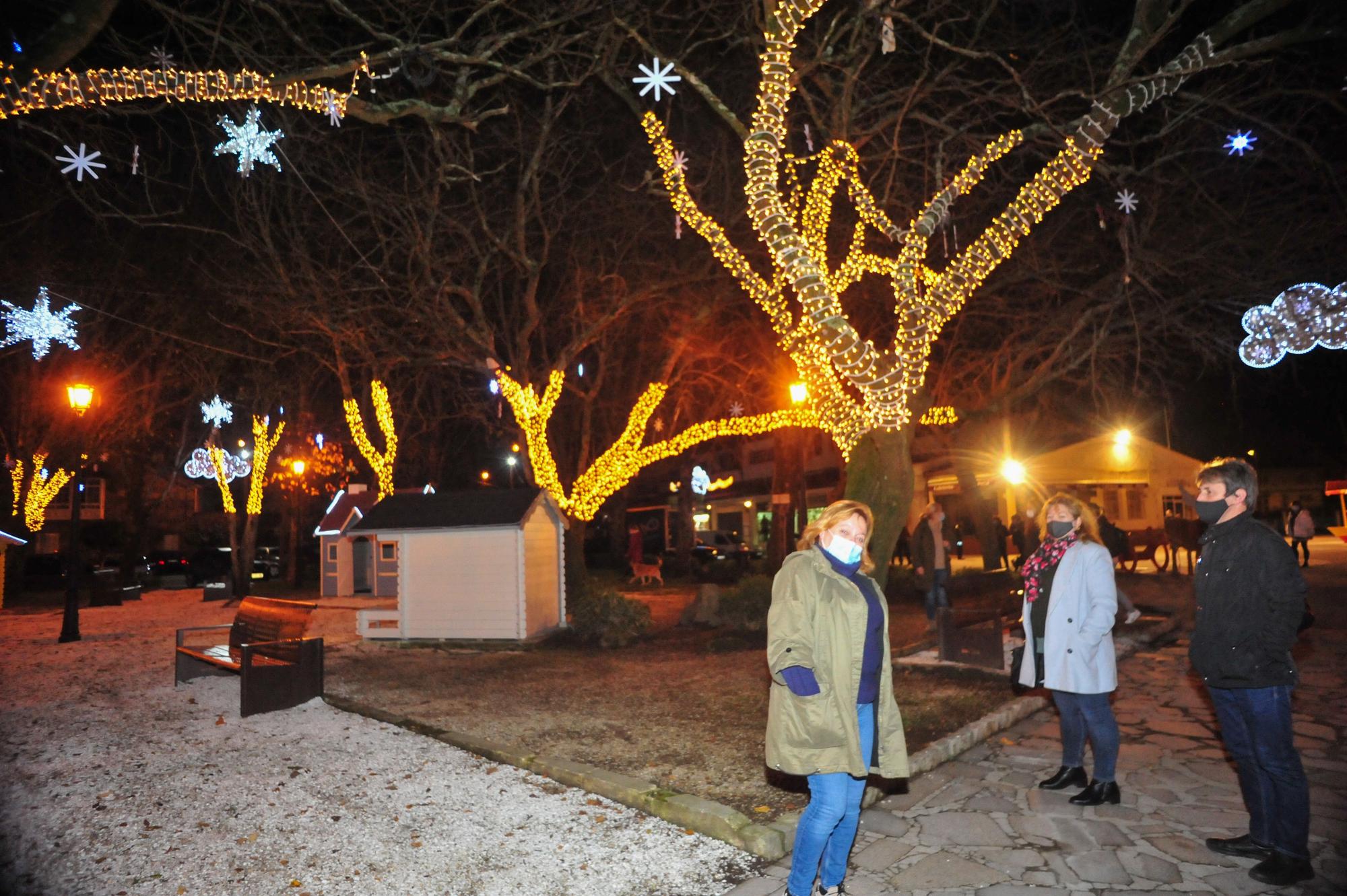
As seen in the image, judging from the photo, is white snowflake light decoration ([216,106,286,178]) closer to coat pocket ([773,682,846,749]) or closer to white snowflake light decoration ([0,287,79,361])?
white snowflake light decoration ([0,287,79,361])

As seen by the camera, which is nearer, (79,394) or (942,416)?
(79,394)

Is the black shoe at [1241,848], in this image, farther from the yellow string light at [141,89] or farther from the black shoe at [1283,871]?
the yellow string light at [141,89]

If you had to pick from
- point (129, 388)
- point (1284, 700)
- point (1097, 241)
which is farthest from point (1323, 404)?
point (129, 388)

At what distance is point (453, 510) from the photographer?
1302cm

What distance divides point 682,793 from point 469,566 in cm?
808

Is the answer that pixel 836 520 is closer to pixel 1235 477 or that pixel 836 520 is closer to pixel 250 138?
pixel 1235 477

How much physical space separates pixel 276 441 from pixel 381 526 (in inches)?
484

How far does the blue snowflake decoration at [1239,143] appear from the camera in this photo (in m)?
9.68

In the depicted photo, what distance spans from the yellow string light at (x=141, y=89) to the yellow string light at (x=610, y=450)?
24.5 feet

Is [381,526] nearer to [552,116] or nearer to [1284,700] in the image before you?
[552,116]

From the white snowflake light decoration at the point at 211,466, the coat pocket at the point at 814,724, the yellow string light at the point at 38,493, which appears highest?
the white snowflake light decoration at the point at 211,466

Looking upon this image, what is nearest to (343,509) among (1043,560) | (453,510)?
(453,510)

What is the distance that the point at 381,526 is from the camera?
13.0 meters

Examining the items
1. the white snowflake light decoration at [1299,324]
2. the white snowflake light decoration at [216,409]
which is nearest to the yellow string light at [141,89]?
the white snowflake light decoration at [1299,324]
